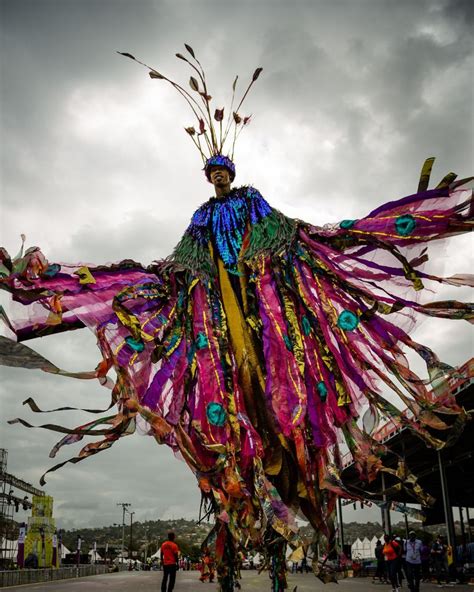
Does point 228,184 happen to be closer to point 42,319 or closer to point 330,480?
point 42,319

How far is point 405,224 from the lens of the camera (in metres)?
4.15

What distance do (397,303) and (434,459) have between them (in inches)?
609

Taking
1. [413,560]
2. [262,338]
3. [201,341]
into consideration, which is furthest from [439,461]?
[201,341]

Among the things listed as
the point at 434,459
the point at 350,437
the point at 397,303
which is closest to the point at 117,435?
the point at 350,437

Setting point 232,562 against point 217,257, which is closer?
point 232,562

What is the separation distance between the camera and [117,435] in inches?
138

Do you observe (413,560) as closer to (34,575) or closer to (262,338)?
(262,338)

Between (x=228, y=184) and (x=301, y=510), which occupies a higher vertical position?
(x=228, y=184)

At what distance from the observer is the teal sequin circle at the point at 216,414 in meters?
3.78

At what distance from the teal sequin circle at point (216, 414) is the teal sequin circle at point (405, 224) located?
1.75 m

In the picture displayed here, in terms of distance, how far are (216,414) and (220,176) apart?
2040mm

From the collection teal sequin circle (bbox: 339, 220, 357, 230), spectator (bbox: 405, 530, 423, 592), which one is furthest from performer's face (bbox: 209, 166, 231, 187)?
spectator (bbox: 405, 530, 423, 592)

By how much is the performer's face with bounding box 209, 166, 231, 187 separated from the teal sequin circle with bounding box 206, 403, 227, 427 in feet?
6.31

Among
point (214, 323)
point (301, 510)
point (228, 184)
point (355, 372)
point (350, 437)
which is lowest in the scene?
point (301, 510)
